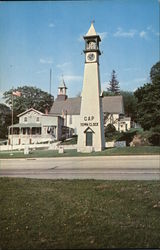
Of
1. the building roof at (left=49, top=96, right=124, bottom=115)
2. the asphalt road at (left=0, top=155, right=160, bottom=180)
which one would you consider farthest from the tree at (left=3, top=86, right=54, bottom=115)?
the building roof at (left=49, top=96, right=124, bottom=115)

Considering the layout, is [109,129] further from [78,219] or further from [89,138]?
[78,219]

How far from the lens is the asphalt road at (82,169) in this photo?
5.73 metres

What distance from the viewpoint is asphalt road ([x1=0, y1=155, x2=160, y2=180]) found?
18.8ft

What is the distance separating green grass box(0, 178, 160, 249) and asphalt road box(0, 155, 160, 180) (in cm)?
127

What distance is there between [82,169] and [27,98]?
278cm

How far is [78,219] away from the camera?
2840 millimetres

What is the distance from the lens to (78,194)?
3855mm

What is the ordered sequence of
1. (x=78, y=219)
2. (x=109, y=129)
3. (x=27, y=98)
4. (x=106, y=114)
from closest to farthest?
(x=78, y=219) → (x=27, y=98) → (x=106, y=114) → (x=109, y=129)

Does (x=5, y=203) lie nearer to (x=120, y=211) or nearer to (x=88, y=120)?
(x=120, y=211)

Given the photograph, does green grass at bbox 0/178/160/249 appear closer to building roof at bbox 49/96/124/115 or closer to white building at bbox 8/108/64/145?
white building at bbox 8/108/64/145

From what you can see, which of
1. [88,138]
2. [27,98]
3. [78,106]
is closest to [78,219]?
[27,98]

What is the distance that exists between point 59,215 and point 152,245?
3.50ft

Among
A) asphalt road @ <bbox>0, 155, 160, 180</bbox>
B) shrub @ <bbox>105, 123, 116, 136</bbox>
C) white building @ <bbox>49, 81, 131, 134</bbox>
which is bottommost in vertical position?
asphalt road @ <bbox>0, 155, 160, 180</bbox>

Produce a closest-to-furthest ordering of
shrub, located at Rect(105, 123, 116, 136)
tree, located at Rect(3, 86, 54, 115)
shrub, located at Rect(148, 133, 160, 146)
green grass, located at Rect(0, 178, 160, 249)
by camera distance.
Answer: green grass, located at Rect(0, 178, 160, 249) → tree, located at Rect(3, 86, 54, 115) → shrub, located at Rect(148, 133, 160, 146) → shrub, located at Rect(105, 123, 116, 136)
